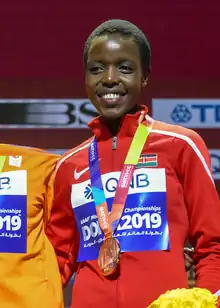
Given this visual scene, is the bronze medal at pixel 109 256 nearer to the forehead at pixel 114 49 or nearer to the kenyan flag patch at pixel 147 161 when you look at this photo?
the kenyan flag patch at pixel 147 161

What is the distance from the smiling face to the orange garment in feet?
0.74

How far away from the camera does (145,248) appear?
69.1 inches

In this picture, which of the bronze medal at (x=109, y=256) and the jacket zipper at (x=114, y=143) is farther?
the jacket zipper at (x=114, y=143)

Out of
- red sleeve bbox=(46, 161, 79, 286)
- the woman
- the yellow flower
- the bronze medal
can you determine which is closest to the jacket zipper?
the woman

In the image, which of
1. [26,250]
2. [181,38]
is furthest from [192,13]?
[26,250]

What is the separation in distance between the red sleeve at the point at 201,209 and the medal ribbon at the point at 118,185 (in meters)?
0.10

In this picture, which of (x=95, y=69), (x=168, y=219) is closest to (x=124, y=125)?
(x=95, y=69)

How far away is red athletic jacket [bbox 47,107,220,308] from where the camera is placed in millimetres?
1734

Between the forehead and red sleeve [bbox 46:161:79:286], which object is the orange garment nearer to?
red sleeve [bbox 46:161:79:286]

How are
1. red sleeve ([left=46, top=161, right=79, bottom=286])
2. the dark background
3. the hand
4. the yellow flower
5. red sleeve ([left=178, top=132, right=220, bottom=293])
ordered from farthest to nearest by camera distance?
the dark background < red sleeve ([left=46, top=161, right=79, bottom=286]) < the hand < red sleeve ([left=178, top=132, right=220, bottom=293]) < the yellow flower

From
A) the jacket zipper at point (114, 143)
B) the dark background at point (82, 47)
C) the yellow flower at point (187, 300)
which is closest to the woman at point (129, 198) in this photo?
the jacket zipper at point (114, 143)

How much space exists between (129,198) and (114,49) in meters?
0.34

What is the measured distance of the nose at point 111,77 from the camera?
1836 millimetres

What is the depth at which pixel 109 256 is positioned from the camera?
1736 millimetres
